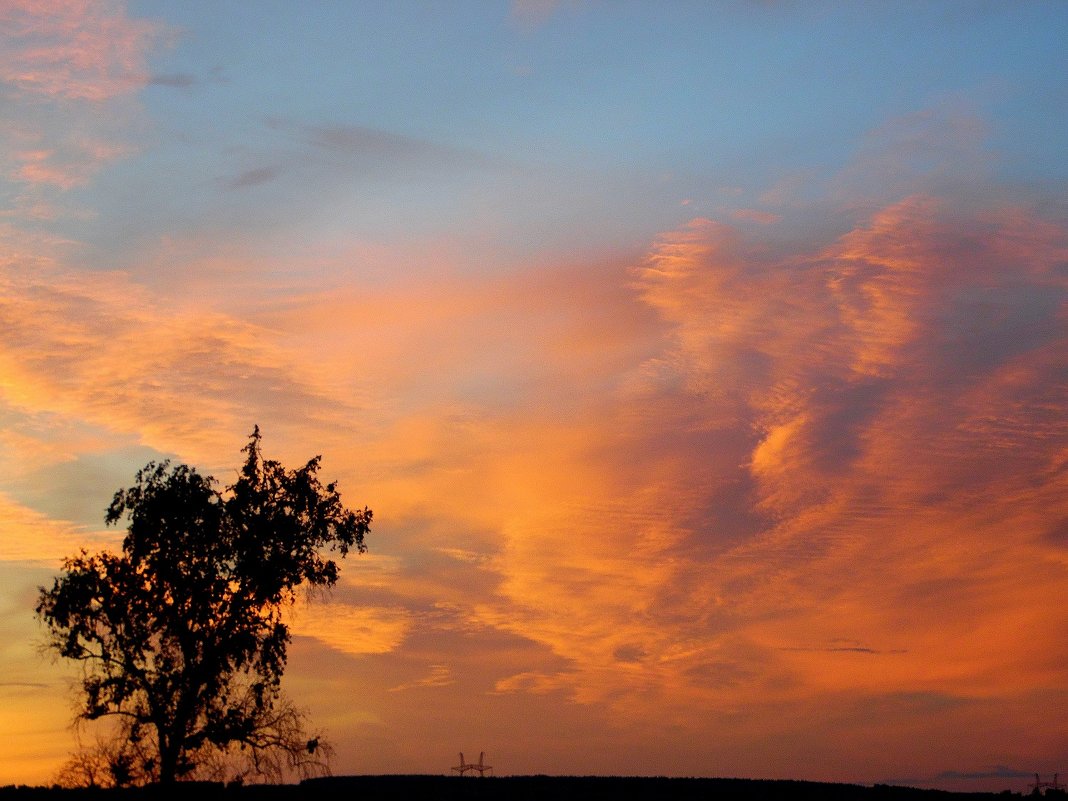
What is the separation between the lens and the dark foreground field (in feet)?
148

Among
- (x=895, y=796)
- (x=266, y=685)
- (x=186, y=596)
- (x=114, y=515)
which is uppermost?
(x=114, y=515)

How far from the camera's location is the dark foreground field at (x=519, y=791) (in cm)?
4506

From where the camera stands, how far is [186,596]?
183 ft

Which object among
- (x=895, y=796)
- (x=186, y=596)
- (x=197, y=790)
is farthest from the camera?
(x=186, y=596)

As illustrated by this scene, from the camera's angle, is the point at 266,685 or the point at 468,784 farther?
the point at 266,685

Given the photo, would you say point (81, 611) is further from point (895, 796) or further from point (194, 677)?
point (895, 796)

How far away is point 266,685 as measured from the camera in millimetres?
56344

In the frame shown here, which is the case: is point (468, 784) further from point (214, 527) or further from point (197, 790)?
point (214, 527)

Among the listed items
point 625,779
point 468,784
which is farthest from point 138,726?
point 625,779

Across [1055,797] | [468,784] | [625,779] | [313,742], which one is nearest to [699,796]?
[625,779]

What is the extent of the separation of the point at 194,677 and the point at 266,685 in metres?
3.14

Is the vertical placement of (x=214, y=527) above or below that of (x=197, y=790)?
above

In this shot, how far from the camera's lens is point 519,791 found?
47688 millimetres

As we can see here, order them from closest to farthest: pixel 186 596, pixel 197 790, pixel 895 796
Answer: pixel 197 790 → pixel 895 796 → pixel 186 596
